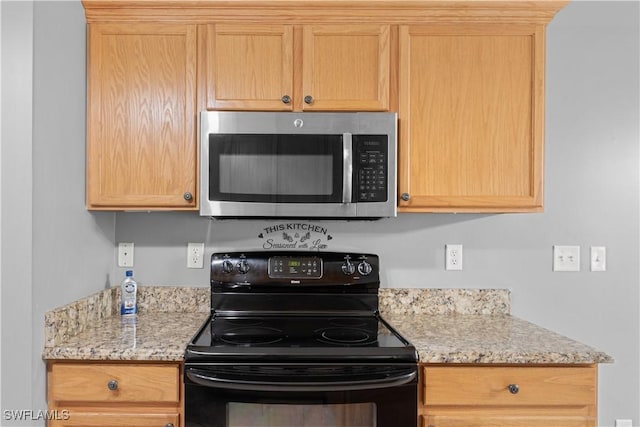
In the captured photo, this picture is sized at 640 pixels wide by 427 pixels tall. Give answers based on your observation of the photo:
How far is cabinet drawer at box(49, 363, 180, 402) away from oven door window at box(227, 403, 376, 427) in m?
0.21

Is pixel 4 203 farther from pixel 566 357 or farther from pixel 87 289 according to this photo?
pixel 566 357

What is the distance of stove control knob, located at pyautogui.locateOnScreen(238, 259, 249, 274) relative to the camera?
2.03 metres

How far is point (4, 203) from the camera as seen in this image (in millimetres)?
1472

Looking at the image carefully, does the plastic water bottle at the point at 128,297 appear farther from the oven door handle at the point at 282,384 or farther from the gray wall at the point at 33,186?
the oven door handle at the point at 282,384

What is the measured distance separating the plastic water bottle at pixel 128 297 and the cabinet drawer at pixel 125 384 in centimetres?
56

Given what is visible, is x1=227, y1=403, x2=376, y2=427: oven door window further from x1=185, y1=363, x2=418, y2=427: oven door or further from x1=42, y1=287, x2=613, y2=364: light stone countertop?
x1=42, y1=287, x2=613, y2=364: light stone countertop

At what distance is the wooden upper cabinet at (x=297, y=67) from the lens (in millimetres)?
1853

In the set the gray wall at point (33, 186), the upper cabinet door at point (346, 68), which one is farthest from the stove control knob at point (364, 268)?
the gray wall at point (33, 186)

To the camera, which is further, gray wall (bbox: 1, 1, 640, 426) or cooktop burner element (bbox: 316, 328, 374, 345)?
gray wall (bbox: 1, 1, 640, 426)

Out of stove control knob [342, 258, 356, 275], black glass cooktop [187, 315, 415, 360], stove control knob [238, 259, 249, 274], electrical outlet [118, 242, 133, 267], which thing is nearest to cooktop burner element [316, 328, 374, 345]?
black glass cooktop [187, 315, 415, 360]

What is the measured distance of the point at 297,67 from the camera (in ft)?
6.11

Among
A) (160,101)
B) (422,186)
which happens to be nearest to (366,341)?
(422,186)

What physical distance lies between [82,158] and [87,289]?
517 millimetres

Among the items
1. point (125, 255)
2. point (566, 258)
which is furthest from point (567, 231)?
point (125, 255)
